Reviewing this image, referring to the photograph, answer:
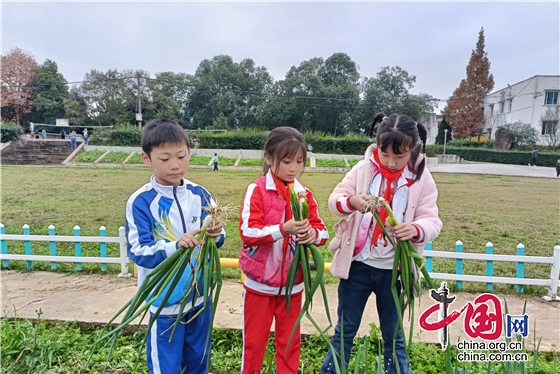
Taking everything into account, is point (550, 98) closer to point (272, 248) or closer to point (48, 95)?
point (272, 248)

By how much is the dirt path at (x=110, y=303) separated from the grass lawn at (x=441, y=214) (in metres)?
0.31

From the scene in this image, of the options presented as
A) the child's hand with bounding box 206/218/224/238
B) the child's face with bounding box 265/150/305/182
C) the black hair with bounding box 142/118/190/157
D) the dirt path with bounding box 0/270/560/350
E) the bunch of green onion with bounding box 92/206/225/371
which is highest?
the black hair with bounding box 142/118/190/157

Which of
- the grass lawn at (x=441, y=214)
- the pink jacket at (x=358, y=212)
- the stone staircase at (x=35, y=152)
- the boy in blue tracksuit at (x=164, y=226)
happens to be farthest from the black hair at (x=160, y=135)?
the stone staircase at (x=35, y=152)

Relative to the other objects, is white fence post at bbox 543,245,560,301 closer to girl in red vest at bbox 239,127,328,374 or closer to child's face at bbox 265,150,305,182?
girl in red vest at bbox 239,127,328,374

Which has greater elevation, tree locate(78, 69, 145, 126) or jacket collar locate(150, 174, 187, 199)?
tree locate(78, 69, 145, 126)

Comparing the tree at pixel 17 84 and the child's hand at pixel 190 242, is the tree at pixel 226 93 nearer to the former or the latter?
the tree at pixel 17 84

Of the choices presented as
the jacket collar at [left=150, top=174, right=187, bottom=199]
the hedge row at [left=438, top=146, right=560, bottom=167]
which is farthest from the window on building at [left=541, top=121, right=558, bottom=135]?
the jacket collar at [left=150, top=174, right=187, bottom=199]

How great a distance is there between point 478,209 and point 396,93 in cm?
3091

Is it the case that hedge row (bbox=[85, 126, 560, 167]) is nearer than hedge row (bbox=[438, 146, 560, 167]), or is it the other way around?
hedge row (bbox=[438, 146, 560, 167])

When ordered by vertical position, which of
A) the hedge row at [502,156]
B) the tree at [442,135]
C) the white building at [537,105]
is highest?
the white building at [537,105]

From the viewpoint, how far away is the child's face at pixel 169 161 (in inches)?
65.4

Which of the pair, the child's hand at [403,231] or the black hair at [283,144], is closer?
the child's hand at [403,231]

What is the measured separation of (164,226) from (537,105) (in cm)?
3883

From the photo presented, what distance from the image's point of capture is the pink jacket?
1775 millimetres
